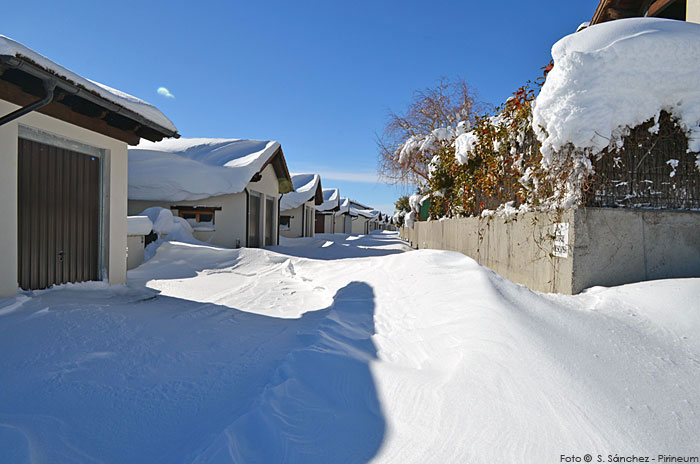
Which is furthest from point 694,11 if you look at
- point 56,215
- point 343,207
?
point 343,207

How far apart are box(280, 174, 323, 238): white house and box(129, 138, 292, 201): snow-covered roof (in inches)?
270

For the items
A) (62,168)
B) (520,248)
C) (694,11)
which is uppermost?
(694,11)

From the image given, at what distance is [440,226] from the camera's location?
30.4 ft

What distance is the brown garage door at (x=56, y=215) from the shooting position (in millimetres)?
4230

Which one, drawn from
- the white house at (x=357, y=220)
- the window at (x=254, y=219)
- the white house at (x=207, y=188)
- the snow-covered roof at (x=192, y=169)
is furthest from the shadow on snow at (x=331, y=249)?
the white house at (x=357, y=220)

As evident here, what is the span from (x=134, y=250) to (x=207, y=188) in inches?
186

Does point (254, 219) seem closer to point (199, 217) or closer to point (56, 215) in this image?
point (199, 217)

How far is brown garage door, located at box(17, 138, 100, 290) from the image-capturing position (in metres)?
4.23

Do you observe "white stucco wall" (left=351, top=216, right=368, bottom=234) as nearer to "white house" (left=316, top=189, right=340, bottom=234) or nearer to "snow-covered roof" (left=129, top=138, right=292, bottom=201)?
"white house" (left=316, top=189, right=340, bottom=234)

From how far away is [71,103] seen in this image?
4.57 metres

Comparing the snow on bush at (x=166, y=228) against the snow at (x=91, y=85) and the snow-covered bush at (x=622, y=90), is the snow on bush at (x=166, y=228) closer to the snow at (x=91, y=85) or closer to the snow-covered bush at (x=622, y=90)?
the snow at (x=91, y=85)

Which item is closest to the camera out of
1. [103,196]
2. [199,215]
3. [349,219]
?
[103,196]

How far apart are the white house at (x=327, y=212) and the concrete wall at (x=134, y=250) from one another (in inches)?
955

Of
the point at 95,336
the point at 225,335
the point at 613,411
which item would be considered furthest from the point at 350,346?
the point at 95,336
